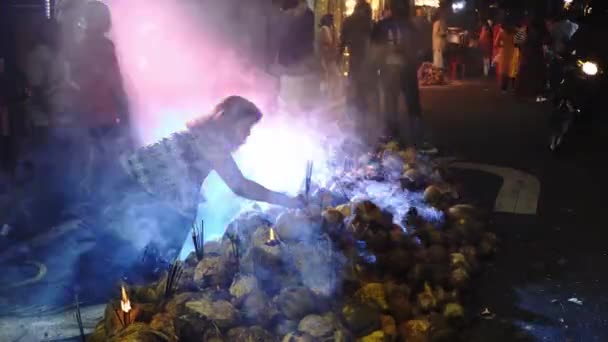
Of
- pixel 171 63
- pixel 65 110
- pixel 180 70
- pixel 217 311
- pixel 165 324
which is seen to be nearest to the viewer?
pixel 165 324

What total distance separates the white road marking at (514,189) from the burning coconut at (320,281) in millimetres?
1495

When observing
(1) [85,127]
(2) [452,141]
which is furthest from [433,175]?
(2) [452,141]

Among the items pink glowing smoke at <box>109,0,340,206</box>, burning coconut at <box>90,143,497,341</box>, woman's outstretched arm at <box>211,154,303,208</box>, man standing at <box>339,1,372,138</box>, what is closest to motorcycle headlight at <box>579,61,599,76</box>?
man standing at <box>339,1,372,138</box>

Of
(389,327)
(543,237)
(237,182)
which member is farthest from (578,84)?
(389,327)

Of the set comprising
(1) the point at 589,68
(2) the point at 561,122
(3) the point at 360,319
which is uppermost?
(1) the point at 589,68

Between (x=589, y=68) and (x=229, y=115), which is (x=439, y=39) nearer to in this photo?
(x=589, y=68)

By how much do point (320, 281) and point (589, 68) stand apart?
276 inches

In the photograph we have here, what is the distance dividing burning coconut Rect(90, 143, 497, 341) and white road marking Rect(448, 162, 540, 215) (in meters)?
1.50

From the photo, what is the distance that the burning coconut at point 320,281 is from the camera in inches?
120

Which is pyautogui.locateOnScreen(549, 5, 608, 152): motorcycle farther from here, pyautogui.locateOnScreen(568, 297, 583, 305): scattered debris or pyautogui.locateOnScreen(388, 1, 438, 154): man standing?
pyautogui.locateOnScreen(568, 297, 583, 305): scattered debris

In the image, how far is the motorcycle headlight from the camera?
29.2 ft

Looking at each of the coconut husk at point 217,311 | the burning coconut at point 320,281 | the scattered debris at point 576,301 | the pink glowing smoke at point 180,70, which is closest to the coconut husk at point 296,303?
the burning coconut at point 320,281

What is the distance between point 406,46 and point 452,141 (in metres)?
1.71

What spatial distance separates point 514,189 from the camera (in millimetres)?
6848
